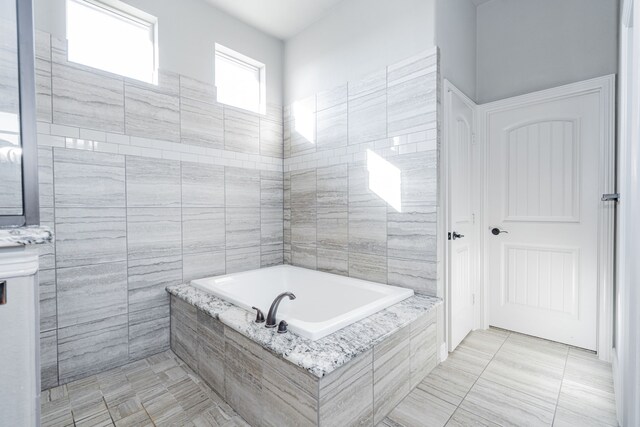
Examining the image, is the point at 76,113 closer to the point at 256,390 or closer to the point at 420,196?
the point at 256,390

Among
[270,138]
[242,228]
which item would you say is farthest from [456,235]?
[270,138]

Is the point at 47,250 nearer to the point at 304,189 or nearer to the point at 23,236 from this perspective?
the point at 23,236

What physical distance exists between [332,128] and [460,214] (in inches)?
51.6

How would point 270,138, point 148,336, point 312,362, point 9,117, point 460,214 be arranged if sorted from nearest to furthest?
1. point 9,117
2. point 312,362
3. point 148,336
4. point 460,214
5. point 270,138

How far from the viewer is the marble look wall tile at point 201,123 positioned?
246 cm

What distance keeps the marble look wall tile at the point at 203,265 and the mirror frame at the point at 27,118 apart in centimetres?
143

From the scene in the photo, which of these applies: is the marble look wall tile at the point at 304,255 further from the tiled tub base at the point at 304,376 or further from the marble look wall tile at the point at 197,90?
the marble look wall tile at the point at 197,90

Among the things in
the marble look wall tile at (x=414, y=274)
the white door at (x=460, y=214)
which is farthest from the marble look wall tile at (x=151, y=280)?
the white door at (x=460, y=214)

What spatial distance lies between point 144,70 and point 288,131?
1.34 metres

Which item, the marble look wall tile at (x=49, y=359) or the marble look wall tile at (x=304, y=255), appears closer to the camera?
the marble look wall tile at (x=49, y=359)

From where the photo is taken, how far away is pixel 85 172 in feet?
6.50

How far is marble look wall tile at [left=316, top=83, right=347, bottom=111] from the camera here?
8.57 ft

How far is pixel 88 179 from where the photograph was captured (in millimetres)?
1991

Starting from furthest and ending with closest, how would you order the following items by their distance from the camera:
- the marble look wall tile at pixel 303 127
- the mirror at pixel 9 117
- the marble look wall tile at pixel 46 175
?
the marble look wall tile at pixel 303 127 < the marble look wall tile at pixel 46 175 < the mirror at pixel 9 117
